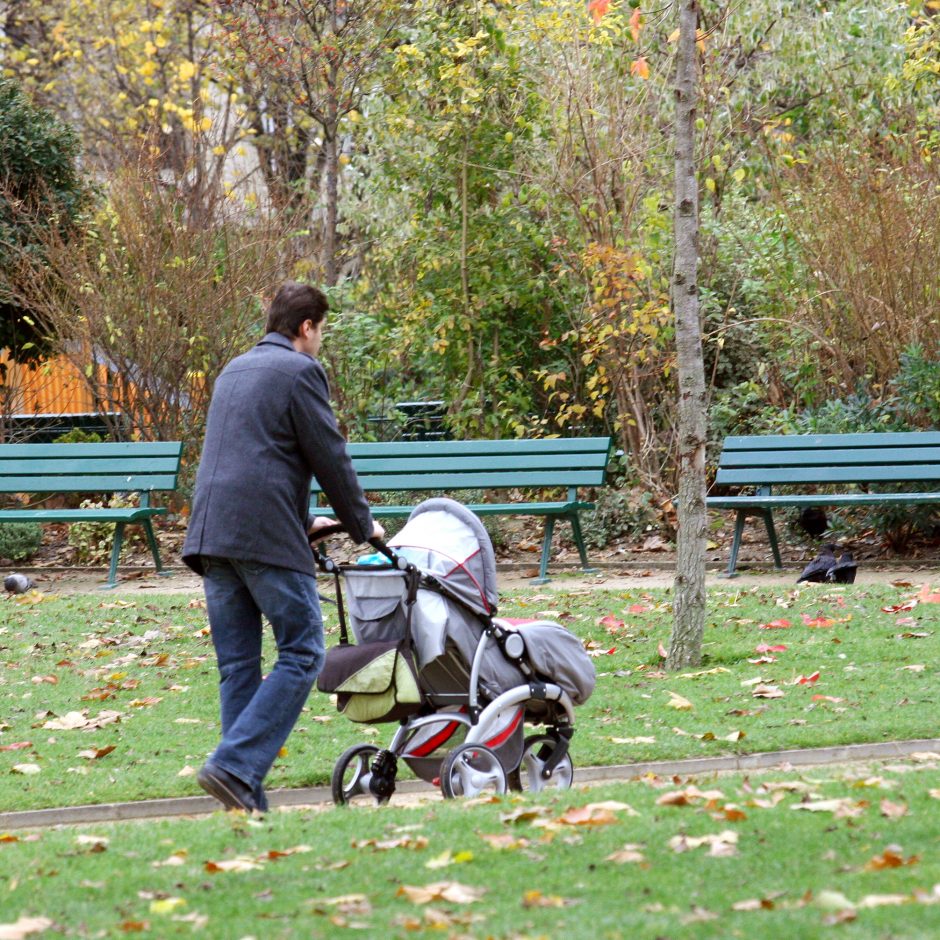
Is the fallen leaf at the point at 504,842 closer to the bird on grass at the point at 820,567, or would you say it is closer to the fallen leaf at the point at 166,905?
the fallen leaf at the point at 166,905

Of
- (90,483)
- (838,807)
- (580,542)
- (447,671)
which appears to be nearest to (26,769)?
(447,671)

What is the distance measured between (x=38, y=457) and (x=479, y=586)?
8.65 metres

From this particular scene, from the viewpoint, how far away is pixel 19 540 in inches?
539

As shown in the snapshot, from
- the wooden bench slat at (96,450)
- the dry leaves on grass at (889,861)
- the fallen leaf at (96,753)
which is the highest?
the wooden bench slat at (96,450)

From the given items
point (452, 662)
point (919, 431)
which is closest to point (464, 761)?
point (452, 662)

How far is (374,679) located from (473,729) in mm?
432

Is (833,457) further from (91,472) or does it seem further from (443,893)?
(443,893)

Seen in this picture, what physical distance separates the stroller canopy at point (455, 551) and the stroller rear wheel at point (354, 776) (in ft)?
2.35

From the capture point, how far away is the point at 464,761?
566 cm

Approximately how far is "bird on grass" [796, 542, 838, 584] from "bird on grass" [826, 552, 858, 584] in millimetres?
38

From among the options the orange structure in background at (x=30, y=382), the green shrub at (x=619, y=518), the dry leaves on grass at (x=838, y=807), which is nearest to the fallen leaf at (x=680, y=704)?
the dry leaves on grass at (x=838, y=807)

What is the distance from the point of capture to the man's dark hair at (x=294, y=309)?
5785 mm

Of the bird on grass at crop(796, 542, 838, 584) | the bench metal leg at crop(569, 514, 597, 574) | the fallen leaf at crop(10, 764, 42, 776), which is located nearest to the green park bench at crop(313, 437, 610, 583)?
the bench metal leg at crop(569, 514, 597, 574)

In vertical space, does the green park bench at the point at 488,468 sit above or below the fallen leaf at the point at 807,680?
above
